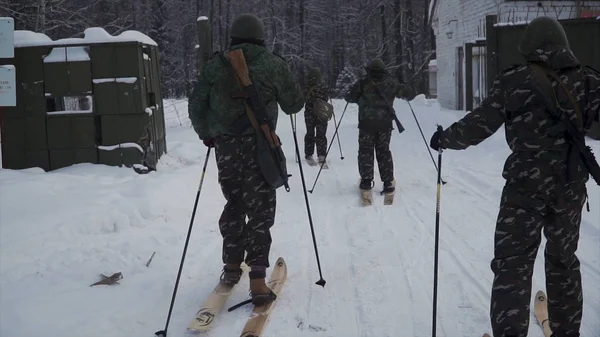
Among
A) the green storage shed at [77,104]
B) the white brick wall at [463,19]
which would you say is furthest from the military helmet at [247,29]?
the white brick wall at [463,19]

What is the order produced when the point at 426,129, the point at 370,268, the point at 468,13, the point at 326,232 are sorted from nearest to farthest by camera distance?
the point at 370,268, the point at 326,232, the point at 426,129, the point at 468,13

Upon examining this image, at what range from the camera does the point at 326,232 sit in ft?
22.7

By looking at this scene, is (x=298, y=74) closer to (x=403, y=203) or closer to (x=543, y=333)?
(x=403, y=203)

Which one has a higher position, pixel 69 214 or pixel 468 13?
pixel 468 13

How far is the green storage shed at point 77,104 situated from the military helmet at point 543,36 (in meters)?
6.72

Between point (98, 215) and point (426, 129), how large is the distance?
14.0 metres

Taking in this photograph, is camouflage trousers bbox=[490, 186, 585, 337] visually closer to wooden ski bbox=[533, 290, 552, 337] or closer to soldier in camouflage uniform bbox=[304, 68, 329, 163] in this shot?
wooden ski bbox=[533, 290, 552, 337]

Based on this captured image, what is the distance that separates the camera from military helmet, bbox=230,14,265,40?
4.56 m

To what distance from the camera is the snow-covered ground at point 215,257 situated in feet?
14.0

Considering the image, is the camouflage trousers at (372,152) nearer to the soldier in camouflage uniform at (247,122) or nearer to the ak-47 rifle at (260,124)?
the soldier in camouflage uniform at (247,122)

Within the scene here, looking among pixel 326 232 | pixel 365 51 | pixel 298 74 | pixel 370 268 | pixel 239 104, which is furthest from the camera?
pixel 365 51

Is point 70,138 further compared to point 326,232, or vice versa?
point 70,138

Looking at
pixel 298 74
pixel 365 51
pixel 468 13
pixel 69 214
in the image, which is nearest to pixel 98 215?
pixel 69 214

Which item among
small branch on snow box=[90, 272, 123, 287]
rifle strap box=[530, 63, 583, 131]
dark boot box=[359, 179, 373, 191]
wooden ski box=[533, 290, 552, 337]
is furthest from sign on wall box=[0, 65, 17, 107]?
wooden ski box=[533, 290, 552, 337]
